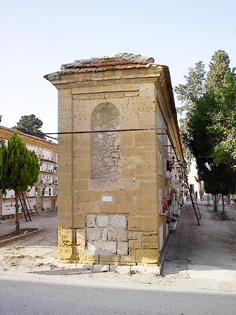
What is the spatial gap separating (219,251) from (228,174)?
30.3 ft

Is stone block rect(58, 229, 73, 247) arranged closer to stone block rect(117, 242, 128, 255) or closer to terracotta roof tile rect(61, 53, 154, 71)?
stone block rect(117, 242, 128, 255)

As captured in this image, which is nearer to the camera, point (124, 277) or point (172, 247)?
point (124, 277)

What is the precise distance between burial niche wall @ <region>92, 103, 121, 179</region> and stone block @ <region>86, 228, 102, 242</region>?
1.27 m

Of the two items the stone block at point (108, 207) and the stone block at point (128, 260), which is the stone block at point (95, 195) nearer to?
the stone block at point (108, 207)

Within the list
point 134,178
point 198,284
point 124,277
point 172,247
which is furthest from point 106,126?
point 172,247

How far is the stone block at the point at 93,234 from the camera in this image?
24.6 ft

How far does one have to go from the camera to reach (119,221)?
7.40 m

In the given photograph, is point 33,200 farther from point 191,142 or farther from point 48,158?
point 191,142

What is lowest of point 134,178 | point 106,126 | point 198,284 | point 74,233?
point 198,284

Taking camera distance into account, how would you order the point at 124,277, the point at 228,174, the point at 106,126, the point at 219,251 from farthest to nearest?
the point at 228,174 < the point at 219,251 < the point at 106,126 < the point at 124,277

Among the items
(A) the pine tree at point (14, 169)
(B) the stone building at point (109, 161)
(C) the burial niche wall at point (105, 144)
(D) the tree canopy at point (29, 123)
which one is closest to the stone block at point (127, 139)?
(B) the stone building at point (109, 161)

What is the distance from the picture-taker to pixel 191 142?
54.5ft

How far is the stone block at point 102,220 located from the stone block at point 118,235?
0.71 ft

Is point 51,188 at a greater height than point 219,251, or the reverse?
point 51,188
